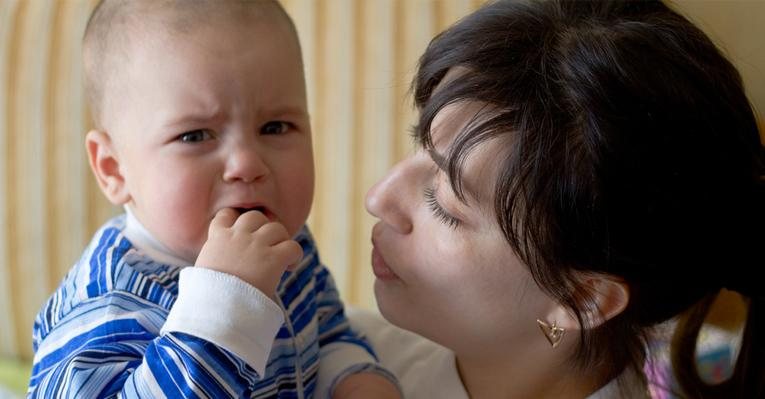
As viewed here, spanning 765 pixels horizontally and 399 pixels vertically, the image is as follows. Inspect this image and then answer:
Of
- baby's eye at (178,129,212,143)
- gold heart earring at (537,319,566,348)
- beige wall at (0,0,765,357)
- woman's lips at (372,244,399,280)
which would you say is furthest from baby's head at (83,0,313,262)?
beige wall at (0,0,765,357)

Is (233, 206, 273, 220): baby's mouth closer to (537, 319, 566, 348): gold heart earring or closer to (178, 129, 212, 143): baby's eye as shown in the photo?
(178, 129, 212, 143): baby's eye

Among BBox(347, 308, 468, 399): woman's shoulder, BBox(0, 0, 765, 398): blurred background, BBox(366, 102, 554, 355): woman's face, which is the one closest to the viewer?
BBox(366, 102, 554, 355): woman's face

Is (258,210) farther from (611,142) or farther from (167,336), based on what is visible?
(611,142)

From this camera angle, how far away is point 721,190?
3.10 feet

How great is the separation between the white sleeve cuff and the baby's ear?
0.24m

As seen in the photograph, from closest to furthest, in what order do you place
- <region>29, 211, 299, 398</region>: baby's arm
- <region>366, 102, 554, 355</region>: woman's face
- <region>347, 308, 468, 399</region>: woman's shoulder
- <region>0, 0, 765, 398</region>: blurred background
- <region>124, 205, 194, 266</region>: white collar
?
<region>29, 211, 299, 398</region>: baby's arm
<region>366, 102, 554, 355</region>: woman's face
<region>124, 205, 194, 266</region>: white collar
<region>347, 308, 468, 399</region>: woman's shoulder
<region>0, 0, 765, 398</region>: blurred background

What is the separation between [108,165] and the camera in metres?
1.10

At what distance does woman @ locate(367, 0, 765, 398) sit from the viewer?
0.90 metres

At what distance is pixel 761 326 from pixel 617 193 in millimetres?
372

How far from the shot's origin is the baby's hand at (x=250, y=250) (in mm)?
918

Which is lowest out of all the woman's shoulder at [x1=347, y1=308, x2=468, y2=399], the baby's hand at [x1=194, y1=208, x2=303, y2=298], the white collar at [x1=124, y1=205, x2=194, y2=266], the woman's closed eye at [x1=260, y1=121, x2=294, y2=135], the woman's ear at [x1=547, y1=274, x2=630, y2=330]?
the woman's shoulder at [x1=347, y1=308, x2=468, y2=399]

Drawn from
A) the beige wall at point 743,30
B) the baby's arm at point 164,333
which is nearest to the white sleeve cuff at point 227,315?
the baby's arm at point 164,333

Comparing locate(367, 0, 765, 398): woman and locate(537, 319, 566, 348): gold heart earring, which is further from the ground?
locate(367, 0, 765, 398): woman

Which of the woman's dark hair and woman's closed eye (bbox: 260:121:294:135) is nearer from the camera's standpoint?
the woman's dark hair
